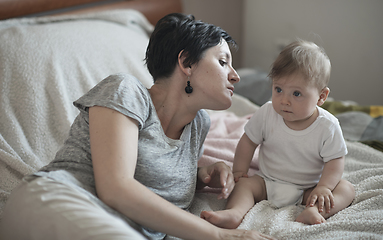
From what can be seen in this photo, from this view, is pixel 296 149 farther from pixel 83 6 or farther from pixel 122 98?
pixel 83 6

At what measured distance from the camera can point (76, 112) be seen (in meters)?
1.38

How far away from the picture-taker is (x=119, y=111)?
809 millimetres

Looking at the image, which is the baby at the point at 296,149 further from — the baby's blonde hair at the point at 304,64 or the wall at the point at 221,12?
the wall at the point at 221,12

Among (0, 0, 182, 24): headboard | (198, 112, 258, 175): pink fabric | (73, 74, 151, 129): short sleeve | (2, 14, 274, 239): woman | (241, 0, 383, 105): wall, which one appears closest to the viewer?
(2, 14, 274, 239): woman

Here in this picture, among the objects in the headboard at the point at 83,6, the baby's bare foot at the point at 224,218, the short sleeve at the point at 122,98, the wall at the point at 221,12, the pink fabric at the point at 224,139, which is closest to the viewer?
the short sleeve at the point at 122,98

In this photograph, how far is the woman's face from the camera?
1016 mm

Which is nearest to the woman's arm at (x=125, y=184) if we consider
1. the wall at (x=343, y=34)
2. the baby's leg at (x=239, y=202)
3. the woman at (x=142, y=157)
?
the woman at (x=142, y=157)

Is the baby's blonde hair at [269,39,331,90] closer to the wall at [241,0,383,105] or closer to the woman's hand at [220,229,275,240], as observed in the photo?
the woman's hand at [220,229,275,240]

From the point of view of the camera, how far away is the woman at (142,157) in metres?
0.69

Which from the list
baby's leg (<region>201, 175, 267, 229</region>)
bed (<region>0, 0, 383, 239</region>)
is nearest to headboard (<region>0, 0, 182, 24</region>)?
bed (<region>0, 0, 383, 239</region>)

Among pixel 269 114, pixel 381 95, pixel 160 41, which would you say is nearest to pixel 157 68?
pixel 160 41

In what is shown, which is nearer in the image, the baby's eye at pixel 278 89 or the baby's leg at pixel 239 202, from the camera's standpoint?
the baby's leg at pixel 239 202

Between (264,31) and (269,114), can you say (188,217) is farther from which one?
(264,31)

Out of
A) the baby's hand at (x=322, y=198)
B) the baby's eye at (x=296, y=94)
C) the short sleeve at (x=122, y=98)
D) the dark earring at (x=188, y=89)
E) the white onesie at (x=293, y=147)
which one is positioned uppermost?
the short sleeve at (x=122, y=98)
